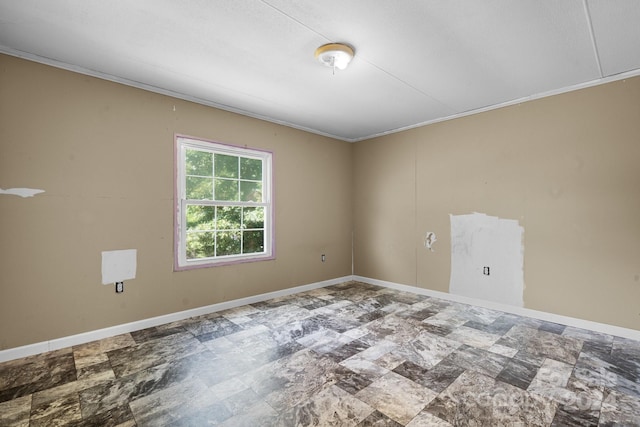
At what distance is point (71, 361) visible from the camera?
2.47 metres

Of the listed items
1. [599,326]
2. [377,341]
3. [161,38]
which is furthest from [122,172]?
[599,326]

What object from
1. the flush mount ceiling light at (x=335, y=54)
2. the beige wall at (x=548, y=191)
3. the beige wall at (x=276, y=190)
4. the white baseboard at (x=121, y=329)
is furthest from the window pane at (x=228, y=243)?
the beige wall at (x=548, y=191)

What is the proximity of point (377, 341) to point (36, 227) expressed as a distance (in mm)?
3219

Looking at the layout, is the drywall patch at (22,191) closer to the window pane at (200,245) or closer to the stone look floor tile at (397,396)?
the window pane at (200,245)

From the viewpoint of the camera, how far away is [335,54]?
8.13 feet

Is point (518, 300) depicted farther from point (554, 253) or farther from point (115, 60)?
point (115, 60)

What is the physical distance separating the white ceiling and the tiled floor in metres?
2.57

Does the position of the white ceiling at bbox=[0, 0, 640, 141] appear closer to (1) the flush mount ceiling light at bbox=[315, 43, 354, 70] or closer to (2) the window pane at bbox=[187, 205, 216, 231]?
(1) the flush mount ceiling light at bbox=[315, 43, 354, 70]

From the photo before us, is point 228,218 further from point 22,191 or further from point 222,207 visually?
point 22,191

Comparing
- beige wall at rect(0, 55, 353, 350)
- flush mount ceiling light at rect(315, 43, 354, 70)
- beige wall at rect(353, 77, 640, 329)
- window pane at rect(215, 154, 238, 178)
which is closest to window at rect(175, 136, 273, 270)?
window pane at rect(215, 154, 238, 178)

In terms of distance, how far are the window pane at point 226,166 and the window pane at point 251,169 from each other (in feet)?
0.30

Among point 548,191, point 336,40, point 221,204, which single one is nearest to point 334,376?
point 221,204

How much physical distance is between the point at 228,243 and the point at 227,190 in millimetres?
687

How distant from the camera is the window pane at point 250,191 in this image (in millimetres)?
4090
